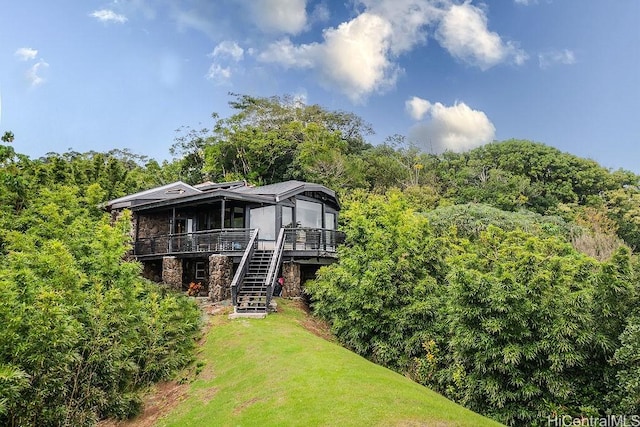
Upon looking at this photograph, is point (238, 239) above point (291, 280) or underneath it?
above

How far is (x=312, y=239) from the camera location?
18469 mm

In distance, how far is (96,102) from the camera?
22594mm

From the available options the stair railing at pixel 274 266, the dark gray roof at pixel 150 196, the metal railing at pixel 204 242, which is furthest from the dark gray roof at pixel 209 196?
the stair railing at pixel 274 266

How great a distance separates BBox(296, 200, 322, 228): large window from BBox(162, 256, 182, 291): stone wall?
6076 millimetres

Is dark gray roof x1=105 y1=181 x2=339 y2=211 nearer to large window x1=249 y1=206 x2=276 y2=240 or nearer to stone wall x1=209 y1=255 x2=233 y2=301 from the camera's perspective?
large window x1=249 y1=206 x2=276 y2=240

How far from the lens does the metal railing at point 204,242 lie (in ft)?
58.1

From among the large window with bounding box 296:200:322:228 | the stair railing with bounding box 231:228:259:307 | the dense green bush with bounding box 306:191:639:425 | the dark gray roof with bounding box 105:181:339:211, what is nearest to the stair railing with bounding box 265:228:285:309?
the stair railing with bounding box 231:228:259:307

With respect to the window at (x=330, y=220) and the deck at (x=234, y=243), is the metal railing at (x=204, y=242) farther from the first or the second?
the window at (x=330, y=220)

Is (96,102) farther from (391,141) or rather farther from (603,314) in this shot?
(391,141)

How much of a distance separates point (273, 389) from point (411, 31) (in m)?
22.5

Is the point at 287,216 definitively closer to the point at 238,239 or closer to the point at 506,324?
the point at 238,239

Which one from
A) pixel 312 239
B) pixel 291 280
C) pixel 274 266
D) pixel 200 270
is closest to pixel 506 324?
pixel 274 266

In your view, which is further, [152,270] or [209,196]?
[152,270]

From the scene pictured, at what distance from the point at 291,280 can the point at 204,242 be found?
422 centimetres
